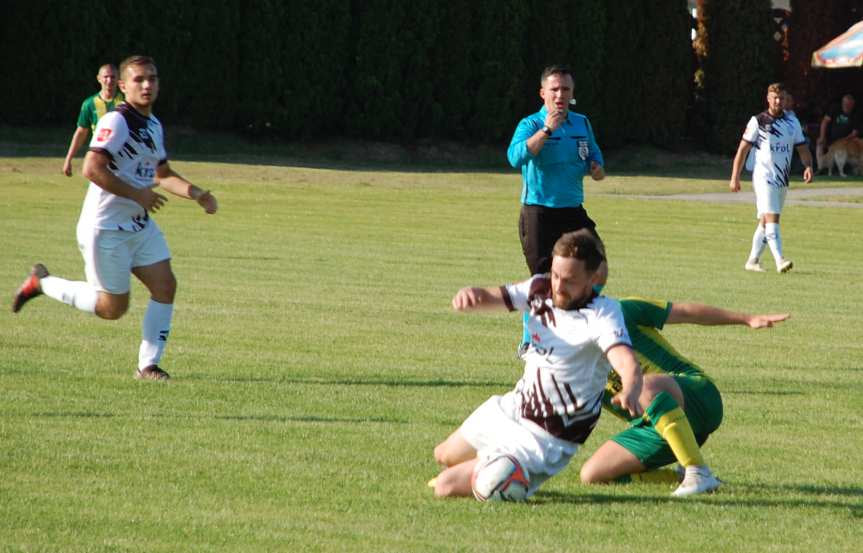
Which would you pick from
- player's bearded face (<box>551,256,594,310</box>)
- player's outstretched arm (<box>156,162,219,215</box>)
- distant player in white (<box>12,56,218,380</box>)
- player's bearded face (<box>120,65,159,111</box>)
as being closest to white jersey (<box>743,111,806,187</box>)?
player's outstretched arm (<box>156,162,219,215</box>)

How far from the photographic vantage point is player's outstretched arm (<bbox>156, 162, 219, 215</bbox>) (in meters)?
10.1

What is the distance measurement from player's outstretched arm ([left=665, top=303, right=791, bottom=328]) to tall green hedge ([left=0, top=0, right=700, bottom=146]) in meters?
32.1

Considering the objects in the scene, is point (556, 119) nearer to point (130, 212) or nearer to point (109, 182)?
point (130, 212)

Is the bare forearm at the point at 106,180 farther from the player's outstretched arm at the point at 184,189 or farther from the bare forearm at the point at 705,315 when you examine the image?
the bare forearm at the point at 705,315

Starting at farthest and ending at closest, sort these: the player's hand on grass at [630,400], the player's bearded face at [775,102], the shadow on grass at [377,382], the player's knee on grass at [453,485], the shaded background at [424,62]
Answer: the shaded background at [424,62] → the player's bearded face at [775,102] → the shadow on grass at [377,382] → the player's knee on grass at [453,485] → the player's hand on grass at [630,400]

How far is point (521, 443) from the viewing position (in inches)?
284

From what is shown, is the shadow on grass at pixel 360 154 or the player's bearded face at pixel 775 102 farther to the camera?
the shadow on grass at pixel 360 154

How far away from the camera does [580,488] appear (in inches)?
303

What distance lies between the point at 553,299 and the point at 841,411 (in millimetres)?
3654

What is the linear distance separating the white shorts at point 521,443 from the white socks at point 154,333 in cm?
366

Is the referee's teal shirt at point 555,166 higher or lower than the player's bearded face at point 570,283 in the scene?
lower

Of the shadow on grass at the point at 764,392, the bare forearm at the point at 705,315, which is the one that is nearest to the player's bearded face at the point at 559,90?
the shadow on grass at the point at 764,392

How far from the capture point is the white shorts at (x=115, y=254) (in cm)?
1052

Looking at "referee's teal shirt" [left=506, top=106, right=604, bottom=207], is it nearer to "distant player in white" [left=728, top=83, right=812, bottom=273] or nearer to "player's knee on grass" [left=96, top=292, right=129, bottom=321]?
"player's knee on grass" [left=96, top=292, right=129, bottom=321]
